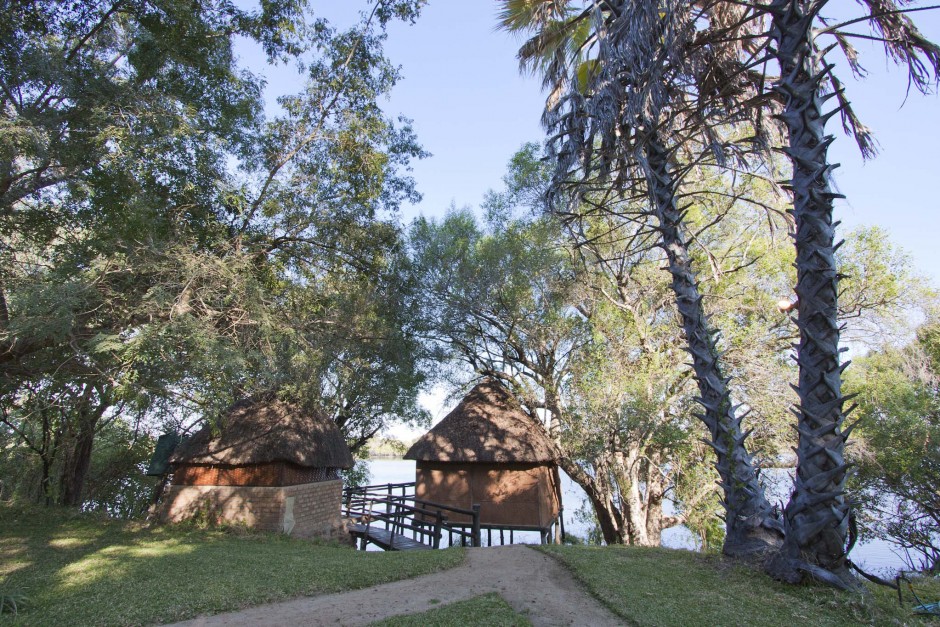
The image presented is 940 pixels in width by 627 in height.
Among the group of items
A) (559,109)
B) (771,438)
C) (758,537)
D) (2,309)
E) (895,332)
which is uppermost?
(559,109)

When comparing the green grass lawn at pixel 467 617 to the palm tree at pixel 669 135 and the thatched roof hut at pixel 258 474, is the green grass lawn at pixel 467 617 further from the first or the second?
the thatched roof hut at pixel 258 474

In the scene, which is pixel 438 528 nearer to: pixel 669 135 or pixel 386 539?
pixel 386 539

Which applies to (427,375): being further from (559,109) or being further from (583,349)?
(559,109)

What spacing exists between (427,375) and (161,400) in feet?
30.1

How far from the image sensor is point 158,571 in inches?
252

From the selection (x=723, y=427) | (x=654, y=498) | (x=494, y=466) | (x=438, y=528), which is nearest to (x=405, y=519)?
(x=494, y=466)

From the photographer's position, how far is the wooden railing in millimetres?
10320

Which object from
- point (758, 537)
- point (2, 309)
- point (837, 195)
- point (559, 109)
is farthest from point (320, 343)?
point (837, 195)

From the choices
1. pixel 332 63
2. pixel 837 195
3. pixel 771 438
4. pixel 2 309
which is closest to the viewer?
pixel 837 195

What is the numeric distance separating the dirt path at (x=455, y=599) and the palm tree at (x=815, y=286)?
218 cm

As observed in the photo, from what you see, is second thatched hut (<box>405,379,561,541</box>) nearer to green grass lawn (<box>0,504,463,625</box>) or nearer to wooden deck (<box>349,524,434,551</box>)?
wooden deck (<box>349,524,434,551</box>)

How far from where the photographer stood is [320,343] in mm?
11445

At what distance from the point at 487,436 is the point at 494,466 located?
89 cm

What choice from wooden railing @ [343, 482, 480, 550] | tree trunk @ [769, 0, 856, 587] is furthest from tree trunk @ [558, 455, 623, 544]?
tree trunk @ [769, 0, 856, 587]
